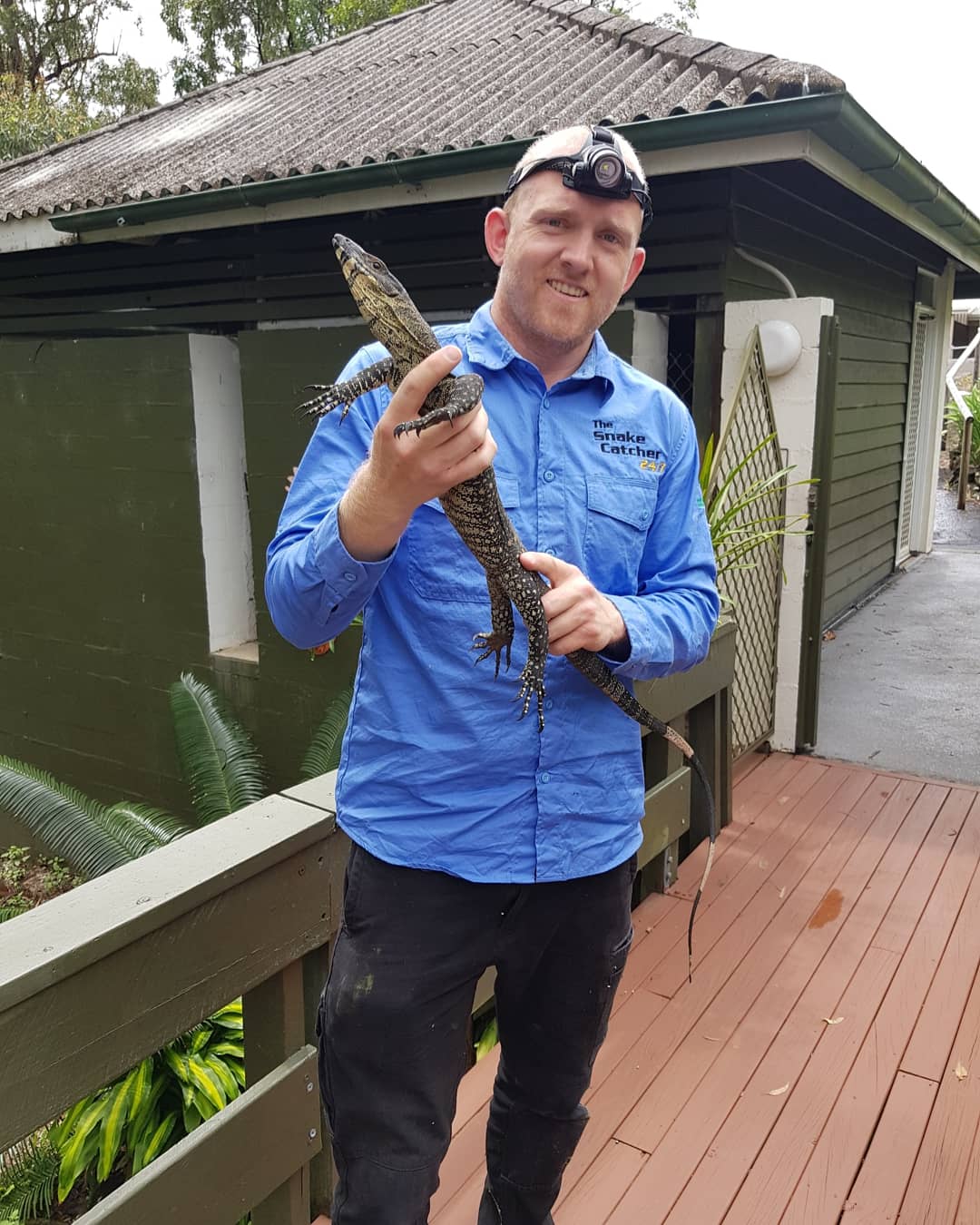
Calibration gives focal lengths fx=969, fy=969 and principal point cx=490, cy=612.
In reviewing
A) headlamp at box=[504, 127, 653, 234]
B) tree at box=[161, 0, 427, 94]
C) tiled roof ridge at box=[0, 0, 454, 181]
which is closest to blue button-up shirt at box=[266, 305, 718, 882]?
headlamp at box=[504, 127, 653, 234]

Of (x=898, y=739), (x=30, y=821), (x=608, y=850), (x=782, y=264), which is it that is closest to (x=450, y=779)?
(x=608, y=850)

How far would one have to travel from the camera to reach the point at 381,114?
640 cm

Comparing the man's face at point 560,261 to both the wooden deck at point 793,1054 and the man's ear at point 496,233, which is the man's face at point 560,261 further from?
the wooden deck at point 793,1054

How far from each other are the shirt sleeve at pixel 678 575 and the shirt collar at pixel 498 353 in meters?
0.19

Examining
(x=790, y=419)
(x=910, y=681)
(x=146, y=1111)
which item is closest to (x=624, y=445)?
(x=146, y=1111)

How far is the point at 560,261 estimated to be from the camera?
1.67 metres

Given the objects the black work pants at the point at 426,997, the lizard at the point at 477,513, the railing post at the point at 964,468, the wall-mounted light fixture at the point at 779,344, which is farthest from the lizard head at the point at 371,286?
the railing post at the point at 964,468

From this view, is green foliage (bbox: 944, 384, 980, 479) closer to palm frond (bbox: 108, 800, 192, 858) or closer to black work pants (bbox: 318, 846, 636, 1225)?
palm frond (bbox: 108, 800, 192, 858)

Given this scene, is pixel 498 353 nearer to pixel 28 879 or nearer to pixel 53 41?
pixel 28 879

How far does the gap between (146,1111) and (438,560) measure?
2854 mm

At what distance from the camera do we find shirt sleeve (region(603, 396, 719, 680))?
1792mm

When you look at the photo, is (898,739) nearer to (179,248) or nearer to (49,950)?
(49,950)

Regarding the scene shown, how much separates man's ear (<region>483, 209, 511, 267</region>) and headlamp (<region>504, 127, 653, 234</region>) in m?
0.15

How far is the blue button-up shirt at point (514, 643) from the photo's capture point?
1695mm
